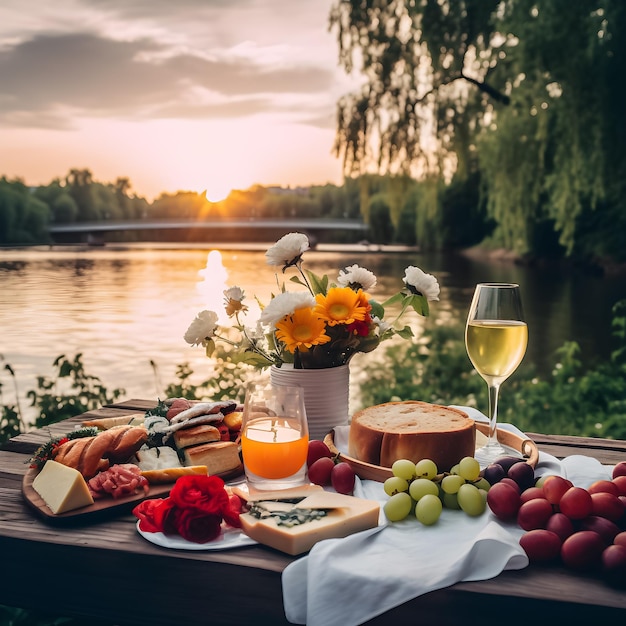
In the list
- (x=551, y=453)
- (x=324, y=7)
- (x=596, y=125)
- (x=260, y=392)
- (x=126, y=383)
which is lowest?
(x=126, y=383)

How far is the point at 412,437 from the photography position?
136cm

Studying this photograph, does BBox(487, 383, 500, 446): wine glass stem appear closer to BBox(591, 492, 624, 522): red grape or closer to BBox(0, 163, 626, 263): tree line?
BBox(591, 492, 624, 522): red grape

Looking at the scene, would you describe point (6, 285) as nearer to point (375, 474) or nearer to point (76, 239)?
point (375, 474)

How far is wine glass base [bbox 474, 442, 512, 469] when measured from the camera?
1455mm

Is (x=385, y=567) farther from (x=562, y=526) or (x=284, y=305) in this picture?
(x=284, y=305)

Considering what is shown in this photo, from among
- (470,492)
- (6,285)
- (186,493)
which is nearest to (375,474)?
(470,492)

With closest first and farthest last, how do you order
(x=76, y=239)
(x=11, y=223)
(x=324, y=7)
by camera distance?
1. (x=324, y=7)
2. (x=11, y=223)
3. (x=76, y=239)

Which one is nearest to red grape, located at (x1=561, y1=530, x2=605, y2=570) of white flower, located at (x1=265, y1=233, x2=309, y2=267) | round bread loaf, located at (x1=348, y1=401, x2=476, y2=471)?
round bread loaf, located at (x1=348, y1=401, x2=476, y2=471)

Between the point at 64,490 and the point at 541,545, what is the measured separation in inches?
30.5

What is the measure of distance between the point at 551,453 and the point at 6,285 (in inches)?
148

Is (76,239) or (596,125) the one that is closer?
(596,125)

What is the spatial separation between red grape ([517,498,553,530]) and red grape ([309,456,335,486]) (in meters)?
0.38

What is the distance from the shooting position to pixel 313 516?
1.12 m

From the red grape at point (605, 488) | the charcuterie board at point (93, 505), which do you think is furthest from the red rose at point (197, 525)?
the red grape at point (605, 488)
